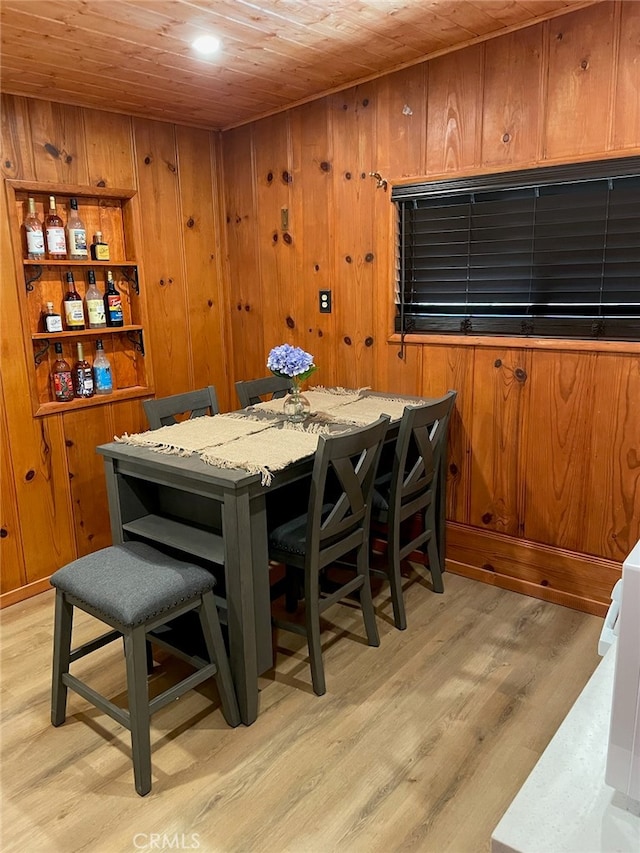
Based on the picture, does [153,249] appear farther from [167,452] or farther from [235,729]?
[235,729]

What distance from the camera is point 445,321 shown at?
2920 millimetres

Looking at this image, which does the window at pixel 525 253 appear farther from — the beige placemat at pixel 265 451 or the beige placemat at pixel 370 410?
the beige placemat at pixel 265 451

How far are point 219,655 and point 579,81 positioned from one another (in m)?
2.46

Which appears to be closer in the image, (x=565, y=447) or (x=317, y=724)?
(x=317, y=724)

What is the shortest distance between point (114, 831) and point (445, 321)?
2.33 meters

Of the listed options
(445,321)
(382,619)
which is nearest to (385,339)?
(445,321)

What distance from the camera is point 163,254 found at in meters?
3.42

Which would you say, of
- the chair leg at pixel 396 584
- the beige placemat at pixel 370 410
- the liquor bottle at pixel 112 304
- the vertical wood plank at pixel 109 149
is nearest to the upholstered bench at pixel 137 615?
the chair leg at pixel 396 584

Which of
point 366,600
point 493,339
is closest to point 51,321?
point 366,600

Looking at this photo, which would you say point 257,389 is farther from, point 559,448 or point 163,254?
point 559,448

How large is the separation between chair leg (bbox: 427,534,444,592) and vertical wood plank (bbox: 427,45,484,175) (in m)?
1.70

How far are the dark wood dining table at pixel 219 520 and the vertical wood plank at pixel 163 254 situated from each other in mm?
1256

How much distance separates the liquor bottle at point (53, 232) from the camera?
289 centimetres

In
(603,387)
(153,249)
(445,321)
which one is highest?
(153,249)
